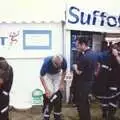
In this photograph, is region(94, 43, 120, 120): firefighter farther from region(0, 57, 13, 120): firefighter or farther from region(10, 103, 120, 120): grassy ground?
region(0, 57, 13, 120): firefighter

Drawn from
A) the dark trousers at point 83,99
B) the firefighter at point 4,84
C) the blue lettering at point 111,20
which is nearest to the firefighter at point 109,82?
the dark trousers at point 83,99

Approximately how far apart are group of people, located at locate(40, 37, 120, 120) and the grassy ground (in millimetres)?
→ 596

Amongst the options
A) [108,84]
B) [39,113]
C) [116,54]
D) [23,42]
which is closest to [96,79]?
[108,84]

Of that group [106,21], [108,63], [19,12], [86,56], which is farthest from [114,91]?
[19,12]

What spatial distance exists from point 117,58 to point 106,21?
2052mm

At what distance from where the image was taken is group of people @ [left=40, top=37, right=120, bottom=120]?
9234 millimetres

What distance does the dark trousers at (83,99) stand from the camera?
9281 millimetres

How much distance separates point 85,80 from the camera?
9281 mm

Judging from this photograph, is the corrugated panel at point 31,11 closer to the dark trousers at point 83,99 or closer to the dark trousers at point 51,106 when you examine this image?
the dark trousers at point 51,106

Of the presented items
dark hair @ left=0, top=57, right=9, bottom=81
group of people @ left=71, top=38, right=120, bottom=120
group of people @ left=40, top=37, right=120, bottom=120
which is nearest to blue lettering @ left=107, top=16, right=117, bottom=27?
group of people @ left=71, top=38, right=120, bottom=120

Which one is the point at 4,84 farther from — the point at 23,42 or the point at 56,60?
the point at 23,42

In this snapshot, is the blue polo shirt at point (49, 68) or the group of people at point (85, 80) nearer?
the group of people at point (85, 80)

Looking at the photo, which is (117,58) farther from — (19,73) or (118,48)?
(19,73)

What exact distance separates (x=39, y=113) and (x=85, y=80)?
2146 mm
